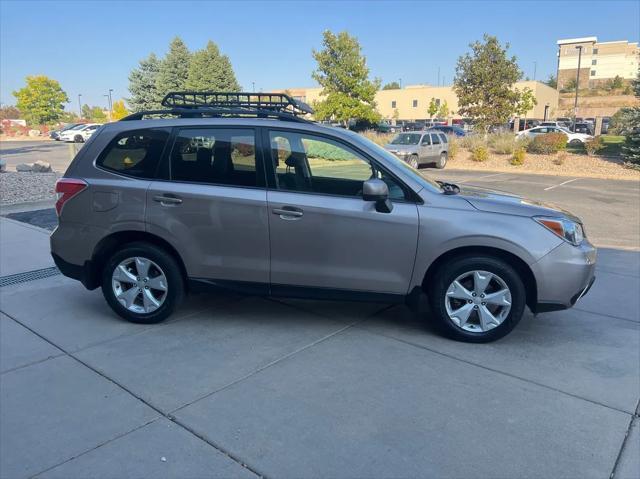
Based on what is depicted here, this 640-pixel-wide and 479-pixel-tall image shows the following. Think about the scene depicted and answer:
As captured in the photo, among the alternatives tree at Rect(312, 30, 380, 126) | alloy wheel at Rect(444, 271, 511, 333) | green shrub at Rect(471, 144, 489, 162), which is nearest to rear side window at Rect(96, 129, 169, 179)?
alloy wheel at Rect(444, 271, 511, 333)

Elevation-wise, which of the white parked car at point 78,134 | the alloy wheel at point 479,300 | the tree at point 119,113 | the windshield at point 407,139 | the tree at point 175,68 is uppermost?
the tree at point 175,68

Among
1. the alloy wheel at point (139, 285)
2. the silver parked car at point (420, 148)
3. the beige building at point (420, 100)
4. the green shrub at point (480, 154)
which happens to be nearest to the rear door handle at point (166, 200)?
the alloy wheel at point (139, 285)

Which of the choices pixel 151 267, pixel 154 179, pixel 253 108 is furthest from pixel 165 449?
pixel 253 108

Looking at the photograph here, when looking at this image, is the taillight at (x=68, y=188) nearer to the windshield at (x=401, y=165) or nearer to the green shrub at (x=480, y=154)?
the windshield at (x=401, y=165)

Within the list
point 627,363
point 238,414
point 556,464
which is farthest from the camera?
point 627,363

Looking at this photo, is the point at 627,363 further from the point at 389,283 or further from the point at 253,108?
the point at 253,108

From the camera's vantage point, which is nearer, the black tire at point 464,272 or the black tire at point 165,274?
the black tire at point 464,272

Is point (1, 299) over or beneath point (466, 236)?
beneath

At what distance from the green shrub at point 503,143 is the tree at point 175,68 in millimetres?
21226

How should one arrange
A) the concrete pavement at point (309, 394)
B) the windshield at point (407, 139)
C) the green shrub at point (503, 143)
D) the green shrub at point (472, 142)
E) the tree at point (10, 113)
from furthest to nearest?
the tree at point (10, 113)
the green shrub at point (472, 142)
the green shrub at point (503, 143)
the windshield at point (407, 139)
the concrete pavement at point (309, 394)

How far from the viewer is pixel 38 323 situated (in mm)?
4602

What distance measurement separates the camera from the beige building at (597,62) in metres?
120

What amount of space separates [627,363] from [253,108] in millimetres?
3859

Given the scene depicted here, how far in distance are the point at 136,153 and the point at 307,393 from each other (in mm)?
2596
